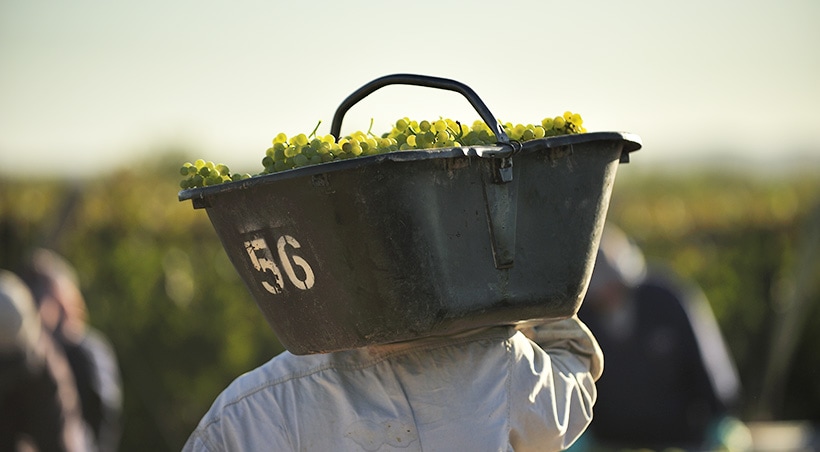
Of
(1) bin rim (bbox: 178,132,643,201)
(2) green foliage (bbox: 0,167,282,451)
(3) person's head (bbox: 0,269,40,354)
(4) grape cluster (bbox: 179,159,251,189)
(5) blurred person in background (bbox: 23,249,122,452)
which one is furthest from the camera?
(2) green foliage (bbox: 0,167,282,451)

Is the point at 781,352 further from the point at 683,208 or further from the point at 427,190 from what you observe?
the point at 427,190

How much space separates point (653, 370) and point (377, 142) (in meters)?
3.51

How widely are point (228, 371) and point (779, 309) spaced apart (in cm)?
437

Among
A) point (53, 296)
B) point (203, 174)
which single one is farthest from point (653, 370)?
point (203, 174)

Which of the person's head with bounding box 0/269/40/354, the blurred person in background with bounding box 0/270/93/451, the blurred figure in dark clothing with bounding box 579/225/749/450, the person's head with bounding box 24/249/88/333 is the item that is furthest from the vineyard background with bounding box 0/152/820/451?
the blurred figure in dark clothing with bounding box 579/225/749/450

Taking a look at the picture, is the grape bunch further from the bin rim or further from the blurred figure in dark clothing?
the blurred figure in dark clothing

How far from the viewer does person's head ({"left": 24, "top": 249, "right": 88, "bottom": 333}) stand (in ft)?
16.9

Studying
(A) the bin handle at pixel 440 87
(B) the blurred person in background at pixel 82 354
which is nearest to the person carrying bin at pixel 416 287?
(A) the bin handle at pixel 440 87

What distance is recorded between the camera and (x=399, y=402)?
180 centimetres

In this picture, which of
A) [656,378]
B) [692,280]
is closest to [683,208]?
[692,280]

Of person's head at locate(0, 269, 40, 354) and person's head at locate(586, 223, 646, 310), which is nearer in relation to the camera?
person's head at locate(0, 269, 40, 354)

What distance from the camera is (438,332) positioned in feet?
5.50

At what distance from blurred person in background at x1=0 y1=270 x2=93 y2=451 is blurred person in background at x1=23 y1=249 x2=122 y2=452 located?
0.36 meters

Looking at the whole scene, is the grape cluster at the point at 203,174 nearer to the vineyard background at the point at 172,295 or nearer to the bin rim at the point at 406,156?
the bin rim at the point at 406,156
